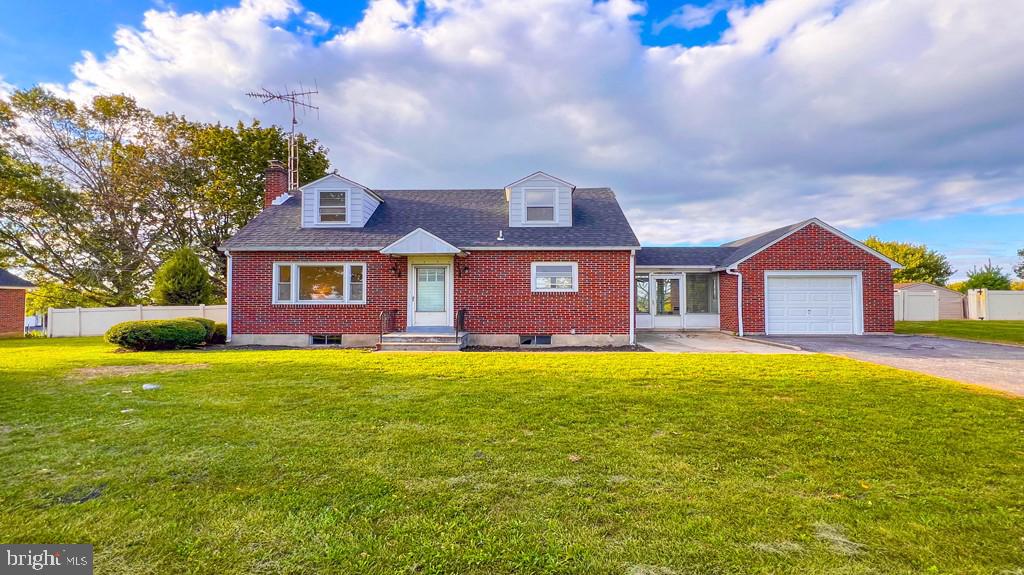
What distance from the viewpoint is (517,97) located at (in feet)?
48.1

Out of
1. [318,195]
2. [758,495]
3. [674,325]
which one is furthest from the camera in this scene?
[674,325]

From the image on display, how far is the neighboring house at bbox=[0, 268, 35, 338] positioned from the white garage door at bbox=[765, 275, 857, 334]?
1248 inches

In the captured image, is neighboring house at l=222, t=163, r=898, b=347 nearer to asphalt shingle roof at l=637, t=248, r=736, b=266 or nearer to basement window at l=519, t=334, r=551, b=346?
basement window at l=519, t=334, r=551, b=346

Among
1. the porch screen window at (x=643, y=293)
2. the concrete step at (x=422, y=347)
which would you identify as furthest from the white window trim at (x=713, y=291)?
the concrete step at (x=422, y=347)

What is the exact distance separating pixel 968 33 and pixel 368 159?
21.2 m

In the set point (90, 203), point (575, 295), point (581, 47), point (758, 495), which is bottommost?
point (758, 495)

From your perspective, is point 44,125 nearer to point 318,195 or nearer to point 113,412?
point 318,195

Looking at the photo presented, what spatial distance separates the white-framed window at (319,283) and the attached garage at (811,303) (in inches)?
563

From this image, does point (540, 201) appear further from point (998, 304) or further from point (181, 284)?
point (998, 304)

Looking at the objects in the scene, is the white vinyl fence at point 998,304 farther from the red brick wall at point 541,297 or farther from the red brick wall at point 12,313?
the red brick wall at point 12,313

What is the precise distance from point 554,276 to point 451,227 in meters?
3.97

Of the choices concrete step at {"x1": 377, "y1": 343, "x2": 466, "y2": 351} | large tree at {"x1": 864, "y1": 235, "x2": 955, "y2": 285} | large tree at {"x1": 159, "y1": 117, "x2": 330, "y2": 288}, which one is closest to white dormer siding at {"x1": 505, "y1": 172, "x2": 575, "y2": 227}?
concrete step at {"x1": 377, "y1": 343, "x2": 466, "y2": 351}

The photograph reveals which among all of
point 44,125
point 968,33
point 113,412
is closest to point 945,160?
point 968,33

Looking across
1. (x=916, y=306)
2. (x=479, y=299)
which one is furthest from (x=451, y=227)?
(x=916, y=306)
